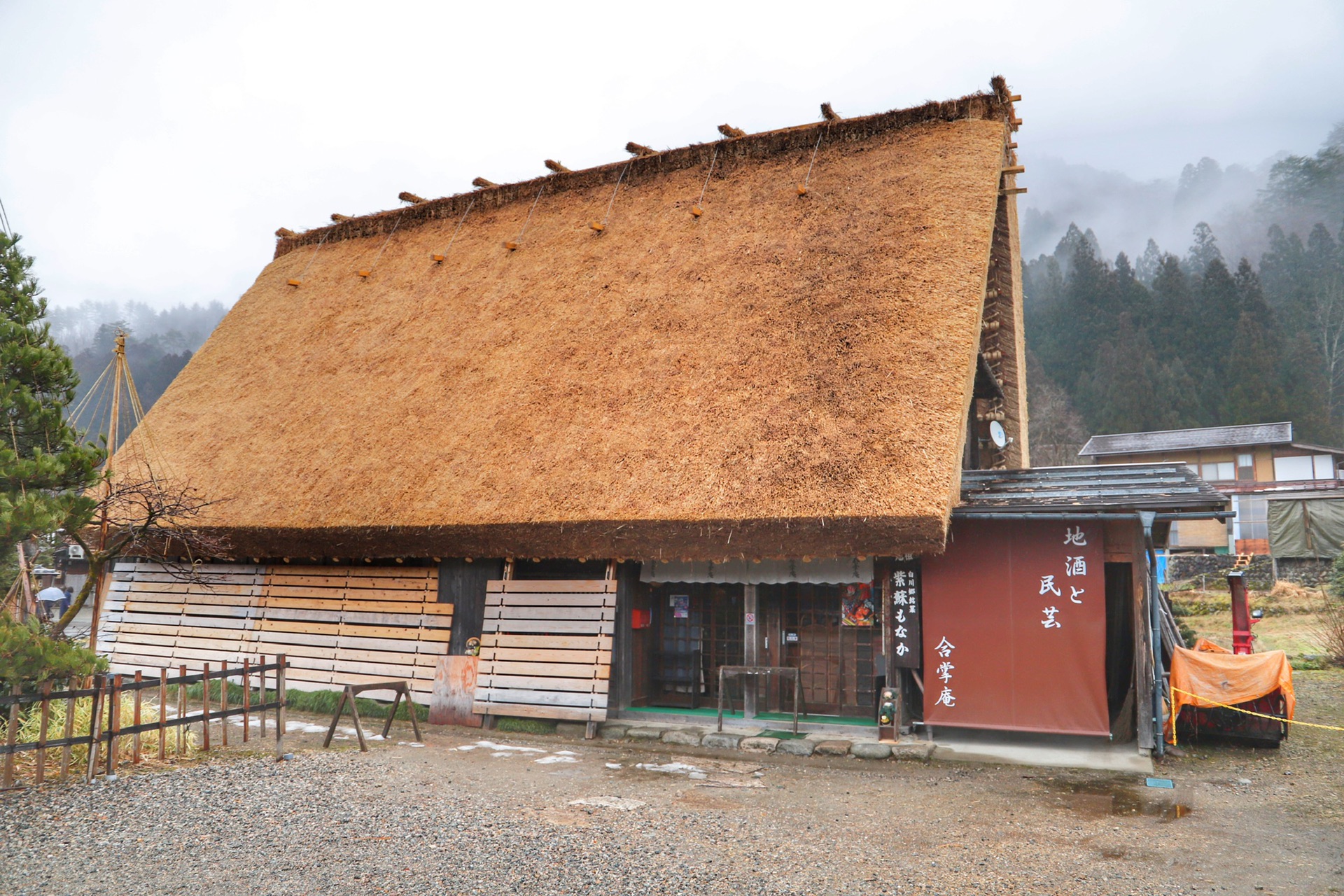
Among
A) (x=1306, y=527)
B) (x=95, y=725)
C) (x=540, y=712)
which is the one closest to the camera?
(x=95, y=725)

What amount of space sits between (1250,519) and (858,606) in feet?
82.2

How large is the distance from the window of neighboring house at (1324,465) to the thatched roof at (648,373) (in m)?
26.1

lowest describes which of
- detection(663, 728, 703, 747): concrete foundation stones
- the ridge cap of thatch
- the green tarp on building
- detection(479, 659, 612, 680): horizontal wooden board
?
detection(663, 728, 703, 747): concrete foundation stones

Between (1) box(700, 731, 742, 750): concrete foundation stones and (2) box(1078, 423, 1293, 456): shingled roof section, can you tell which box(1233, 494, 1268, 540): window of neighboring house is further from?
(1) box(700, 731, 742, 750): concrete foundation stones

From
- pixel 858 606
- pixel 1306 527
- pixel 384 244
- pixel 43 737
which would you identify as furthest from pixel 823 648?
pixel 1306 527

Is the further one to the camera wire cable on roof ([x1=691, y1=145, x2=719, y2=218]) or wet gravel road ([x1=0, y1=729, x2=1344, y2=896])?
wire cable on roof ([x1=691, y1=145, x2=719, y2=218])

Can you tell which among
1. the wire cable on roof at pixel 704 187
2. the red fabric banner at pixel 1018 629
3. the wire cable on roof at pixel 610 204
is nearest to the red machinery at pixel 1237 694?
the red fabric banner at pixel 1018 629

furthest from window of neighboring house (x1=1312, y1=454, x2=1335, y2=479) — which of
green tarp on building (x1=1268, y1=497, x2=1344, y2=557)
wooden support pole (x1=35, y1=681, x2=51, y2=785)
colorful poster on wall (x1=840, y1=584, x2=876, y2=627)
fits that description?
wooden support pole (x1=35, y1=681, x2=51, y2=785)

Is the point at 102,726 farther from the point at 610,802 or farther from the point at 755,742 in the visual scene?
the point at 755,742

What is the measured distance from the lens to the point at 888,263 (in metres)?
9.66

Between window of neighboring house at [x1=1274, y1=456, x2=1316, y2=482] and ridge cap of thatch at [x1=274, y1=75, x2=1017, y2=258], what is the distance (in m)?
24.9

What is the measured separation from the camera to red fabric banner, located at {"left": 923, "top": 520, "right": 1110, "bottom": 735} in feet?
26.7

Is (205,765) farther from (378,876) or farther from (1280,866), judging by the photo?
(1280,866)

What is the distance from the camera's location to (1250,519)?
91.2 feet
